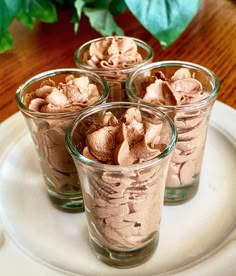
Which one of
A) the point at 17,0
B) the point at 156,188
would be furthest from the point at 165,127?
the point at 17,0

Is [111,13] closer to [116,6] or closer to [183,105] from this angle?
[116,6]

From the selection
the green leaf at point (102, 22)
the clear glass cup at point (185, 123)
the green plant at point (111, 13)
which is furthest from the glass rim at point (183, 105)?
the green leaf at point (102, 22)

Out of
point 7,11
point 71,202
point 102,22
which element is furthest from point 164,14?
point 71,202

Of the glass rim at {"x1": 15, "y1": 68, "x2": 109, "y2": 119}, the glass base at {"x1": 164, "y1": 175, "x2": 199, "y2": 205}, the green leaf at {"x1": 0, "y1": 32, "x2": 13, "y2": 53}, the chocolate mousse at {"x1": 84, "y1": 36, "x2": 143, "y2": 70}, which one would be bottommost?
the glass base at {"x1": 164, "y1": 175, "x2": 199, "y2": 205}

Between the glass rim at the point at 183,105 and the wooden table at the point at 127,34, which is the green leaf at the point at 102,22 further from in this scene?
the glass rim at the point at 183,105

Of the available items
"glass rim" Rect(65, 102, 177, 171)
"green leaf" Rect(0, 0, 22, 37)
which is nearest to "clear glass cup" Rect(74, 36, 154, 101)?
"glass rim" Rect(65, 102, 177, 171)

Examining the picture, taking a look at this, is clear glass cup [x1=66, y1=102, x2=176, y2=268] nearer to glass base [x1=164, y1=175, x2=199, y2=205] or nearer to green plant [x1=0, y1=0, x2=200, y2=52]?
glass base [x1=164, y1=175, x2=199, y2=205]
